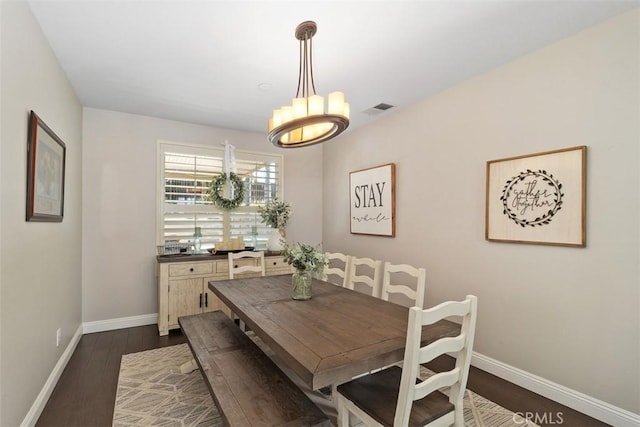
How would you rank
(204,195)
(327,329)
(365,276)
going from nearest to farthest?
(327,329) < (365,276) < (204,195)

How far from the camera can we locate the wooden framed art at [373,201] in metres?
3.77

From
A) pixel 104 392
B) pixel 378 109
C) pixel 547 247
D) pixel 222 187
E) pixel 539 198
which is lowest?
pixel 104 392

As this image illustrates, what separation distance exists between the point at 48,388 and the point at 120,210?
6.78 feet

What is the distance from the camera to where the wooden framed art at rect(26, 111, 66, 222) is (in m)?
1.92

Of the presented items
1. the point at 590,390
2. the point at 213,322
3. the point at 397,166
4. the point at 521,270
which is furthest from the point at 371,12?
the point at 590,390

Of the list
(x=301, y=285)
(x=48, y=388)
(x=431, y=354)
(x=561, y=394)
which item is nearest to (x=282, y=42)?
(x=301, y=285)

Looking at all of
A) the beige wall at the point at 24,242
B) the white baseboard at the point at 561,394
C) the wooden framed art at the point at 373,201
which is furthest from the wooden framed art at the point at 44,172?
the white baseboard at the point at 561,394

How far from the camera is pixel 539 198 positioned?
2.38 metres

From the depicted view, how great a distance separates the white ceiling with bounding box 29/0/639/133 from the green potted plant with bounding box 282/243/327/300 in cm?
156

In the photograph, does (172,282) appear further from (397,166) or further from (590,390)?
(590,390)

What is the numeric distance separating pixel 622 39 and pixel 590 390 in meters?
2.37

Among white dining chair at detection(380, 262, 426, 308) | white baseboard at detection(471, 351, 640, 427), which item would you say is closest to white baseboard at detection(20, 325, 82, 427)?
white dining chair at detection(380, 262, 426, 308)

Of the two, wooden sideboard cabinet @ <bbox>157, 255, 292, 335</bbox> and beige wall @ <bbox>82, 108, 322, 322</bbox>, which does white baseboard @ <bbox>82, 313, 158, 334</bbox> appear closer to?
beige wall @ <bbox>82, 108, 322, 322</bbox>

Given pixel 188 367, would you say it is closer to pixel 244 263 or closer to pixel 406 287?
pixel 244 263
